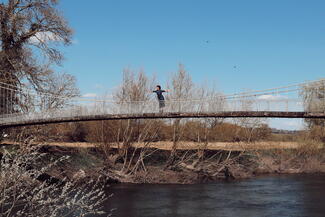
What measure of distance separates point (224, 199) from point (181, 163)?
747 cm

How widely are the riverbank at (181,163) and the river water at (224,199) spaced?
168 cm

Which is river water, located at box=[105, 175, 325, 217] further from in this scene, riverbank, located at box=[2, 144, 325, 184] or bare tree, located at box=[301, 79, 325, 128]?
bare tree, located at box=[301, 79, 325, 128]

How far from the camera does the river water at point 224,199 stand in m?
14.2

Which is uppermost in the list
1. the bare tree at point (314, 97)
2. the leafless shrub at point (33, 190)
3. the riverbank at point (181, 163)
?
the bare tree at point (314, 97)

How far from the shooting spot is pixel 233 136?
2617cm

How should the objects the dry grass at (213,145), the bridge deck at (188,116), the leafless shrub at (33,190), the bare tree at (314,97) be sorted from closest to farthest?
the leafless shrub at (33,190), the bridge deck at (188,116), the bare tree at (314,97), the dry grass at (213,145)

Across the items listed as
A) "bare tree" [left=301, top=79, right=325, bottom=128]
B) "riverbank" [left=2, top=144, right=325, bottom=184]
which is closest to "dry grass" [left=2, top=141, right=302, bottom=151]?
"riverbank" [left=2, top=144, right=325, bottom=184]

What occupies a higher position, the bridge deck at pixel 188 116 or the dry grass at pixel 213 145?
the bridge deck at pixel 188 116

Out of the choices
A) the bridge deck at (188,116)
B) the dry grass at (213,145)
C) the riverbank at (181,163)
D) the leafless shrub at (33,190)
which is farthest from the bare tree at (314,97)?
the dry grass at (213,145)

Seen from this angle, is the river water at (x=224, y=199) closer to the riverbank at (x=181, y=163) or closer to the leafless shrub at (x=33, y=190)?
the riverbank at (x=181, y=163)

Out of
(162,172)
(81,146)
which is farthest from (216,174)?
(81,146)

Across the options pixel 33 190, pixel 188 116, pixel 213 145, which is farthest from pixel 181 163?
pixel 33 190

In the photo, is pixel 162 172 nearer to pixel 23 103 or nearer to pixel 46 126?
pixel 46 126

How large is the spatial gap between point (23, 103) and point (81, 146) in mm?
5633
